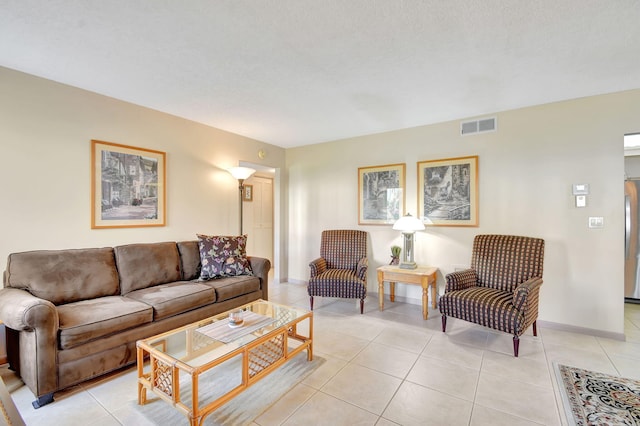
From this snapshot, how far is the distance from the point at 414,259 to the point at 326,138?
2.28 m

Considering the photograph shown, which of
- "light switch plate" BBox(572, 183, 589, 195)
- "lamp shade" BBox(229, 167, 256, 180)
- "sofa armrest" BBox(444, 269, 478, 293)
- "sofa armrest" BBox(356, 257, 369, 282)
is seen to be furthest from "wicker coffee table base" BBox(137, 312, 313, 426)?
"light switch plate" BBox(572, 183, 589, 195)

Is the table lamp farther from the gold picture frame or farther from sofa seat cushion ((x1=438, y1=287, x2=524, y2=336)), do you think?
the gold picture frame

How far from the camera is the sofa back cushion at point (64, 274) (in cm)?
226

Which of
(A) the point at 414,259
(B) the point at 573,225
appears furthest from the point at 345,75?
(B) the point at 573,225

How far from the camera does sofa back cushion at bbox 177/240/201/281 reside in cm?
327

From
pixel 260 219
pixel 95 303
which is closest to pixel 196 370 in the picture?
pixel 95 303

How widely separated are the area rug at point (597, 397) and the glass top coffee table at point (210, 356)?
5.96 ft

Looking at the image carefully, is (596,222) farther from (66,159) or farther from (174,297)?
(66,159)

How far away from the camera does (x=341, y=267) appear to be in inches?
163

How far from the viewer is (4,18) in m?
1.76

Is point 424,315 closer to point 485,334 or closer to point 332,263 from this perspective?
point 485,334

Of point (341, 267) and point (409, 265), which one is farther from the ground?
Answer: point (409, 265)

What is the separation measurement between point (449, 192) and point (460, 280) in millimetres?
1185

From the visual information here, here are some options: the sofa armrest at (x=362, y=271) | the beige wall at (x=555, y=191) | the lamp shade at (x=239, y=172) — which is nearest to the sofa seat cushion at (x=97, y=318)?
the lamp shade at (x=239, y=172)
